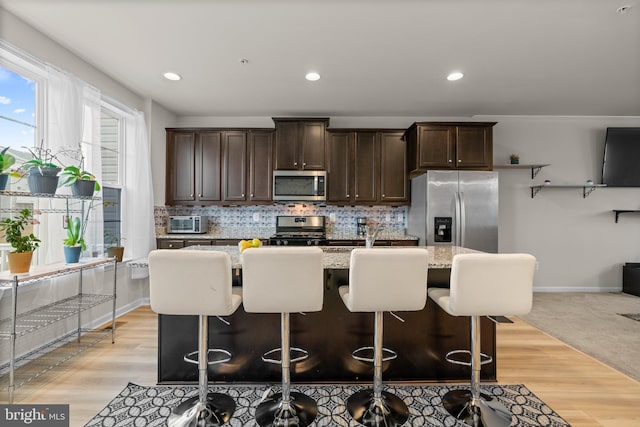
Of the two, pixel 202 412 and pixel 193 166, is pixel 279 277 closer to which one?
pixel 202 412

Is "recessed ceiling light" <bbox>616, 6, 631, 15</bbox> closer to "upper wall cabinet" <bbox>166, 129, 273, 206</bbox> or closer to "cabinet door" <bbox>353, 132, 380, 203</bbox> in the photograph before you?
"cabinet door" <bbox>353, 132, 380, 203</bbox>

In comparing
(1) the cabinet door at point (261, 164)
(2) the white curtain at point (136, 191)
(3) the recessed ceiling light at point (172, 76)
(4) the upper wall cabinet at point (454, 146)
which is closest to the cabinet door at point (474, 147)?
(4) the upper wall cabinet at point (454, 146)

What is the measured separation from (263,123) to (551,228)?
4730 mm

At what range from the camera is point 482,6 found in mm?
2164

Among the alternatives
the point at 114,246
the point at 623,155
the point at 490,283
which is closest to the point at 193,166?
the point at 114,246

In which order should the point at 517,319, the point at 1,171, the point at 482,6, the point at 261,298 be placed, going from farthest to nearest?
the point at 517,319
the point at 482,6
the point at 1,171
the point at 261,298

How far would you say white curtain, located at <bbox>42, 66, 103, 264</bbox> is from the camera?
264 cm

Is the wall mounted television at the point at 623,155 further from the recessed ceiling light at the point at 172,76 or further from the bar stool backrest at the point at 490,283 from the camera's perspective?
the recessed ceiling light at the point at 172,76

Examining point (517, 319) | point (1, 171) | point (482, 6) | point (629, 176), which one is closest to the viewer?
point (1, 171)

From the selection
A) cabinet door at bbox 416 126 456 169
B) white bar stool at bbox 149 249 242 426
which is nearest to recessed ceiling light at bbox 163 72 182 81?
white bar stool at bbox 149 249 242 426

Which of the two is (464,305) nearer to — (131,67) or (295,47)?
(295,47)

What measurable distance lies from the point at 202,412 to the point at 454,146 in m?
3.94

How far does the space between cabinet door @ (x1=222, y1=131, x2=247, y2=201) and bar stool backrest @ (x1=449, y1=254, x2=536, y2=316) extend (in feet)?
11.0

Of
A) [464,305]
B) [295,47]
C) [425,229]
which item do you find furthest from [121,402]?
[425,229]
